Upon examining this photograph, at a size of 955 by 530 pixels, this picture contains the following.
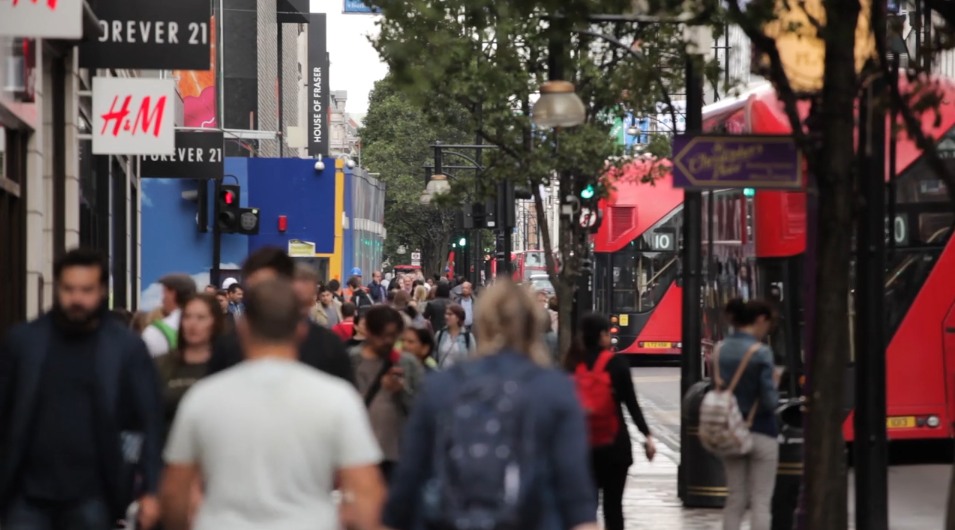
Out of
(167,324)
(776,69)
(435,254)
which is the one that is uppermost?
(435,254)

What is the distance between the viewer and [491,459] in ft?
16.5

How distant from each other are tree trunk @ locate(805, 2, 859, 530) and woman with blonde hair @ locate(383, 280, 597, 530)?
14.0 feet

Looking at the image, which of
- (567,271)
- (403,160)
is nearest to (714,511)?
(567,271)

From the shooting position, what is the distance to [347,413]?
197 inches

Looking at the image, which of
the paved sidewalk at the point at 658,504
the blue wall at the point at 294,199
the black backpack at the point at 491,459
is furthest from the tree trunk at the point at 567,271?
the black backpack at the point at 491,459

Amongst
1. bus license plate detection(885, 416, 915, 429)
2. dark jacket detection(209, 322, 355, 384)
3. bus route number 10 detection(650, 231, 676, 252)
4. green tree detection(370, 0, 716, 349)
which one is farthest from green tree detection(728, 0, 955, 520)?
bus route number 10 detection(650, 231, 676, 252)

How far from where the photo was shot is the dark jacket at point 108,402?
A: 6.52m

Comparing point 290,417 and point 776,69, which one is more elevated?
point 776,69

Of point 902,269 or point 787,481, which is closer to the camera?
point 787,481

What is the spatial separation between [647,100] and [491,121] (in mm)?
4012

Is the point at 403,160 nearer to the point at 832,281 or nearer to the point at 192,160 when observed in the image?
the point at 192,160

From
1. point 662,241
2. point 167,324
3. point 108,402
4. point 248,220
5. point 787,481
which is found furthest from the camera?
point 662,241

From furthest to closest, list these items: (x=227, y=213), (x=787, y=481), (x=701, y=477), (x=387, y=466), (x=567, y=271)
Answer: (x=227, y=213) < (x=567, y=271) < (x=701, y=477) < (x=787, y=481) < (x=387, y=466)

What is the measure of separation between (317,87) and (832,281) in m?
94.1
